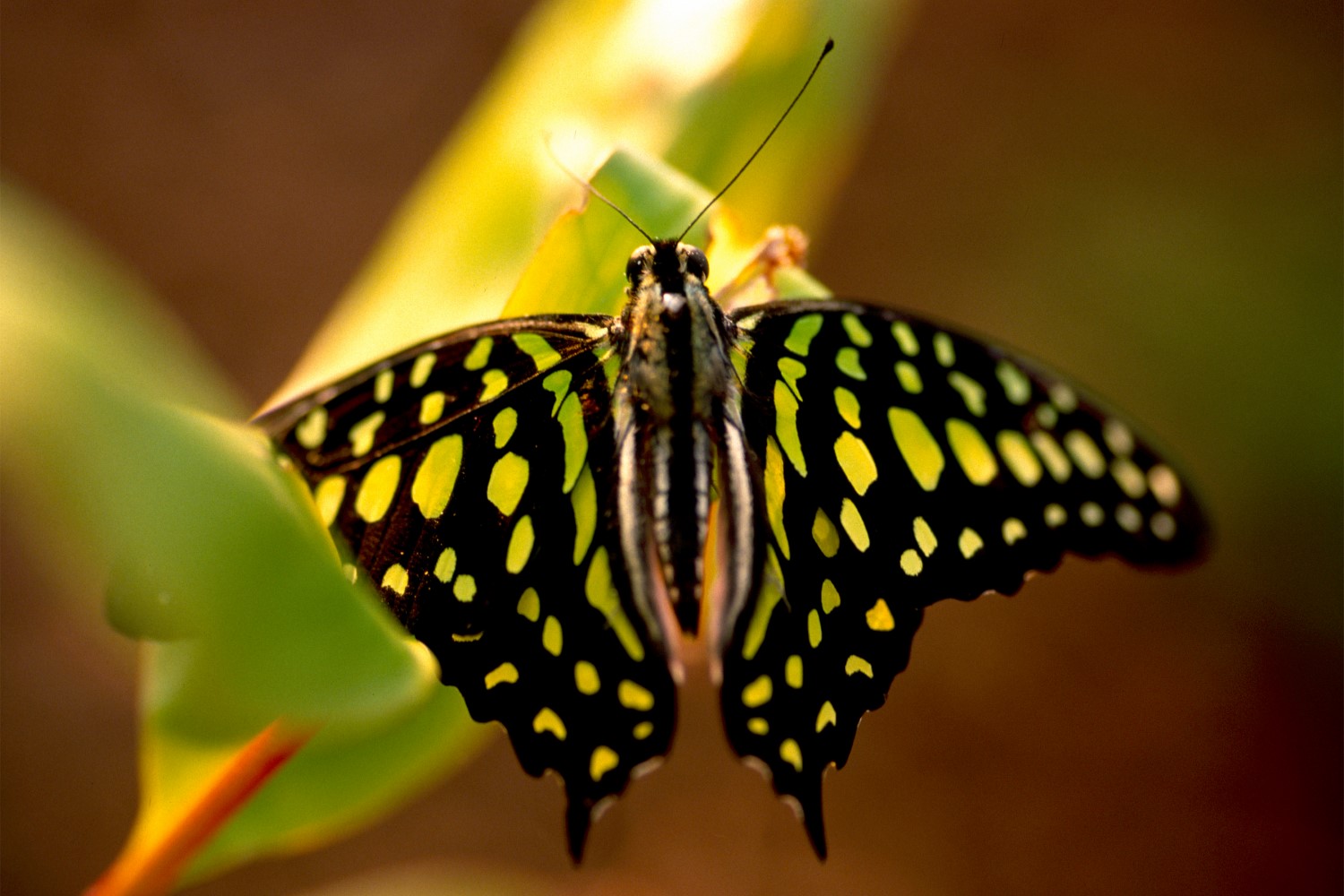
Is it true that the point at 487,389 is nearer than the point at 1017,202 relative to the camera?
Yes

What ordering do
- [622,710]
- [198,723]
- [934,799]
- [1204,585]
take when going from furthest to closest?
[1204,585] → [934,799] → [198,723] → [622,710]

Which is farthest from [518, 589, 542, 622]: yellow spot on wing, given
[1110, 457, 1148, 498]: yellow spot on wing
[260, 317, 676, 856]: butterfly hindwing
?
[1110, 457, 1148, 498]: yellow spot on wing

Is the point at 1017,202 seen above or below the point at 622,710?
above

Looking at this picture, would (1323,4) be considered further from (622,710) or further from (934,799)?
(622,710)

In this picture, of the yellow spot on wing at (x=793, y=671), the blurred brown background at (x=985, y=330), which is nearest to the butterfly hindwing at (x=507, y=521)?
the yellow spot on wing at (x=793, y=671)

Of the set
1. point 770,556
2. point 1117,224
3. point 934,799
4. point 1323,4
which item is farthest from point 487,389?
point 1323,4

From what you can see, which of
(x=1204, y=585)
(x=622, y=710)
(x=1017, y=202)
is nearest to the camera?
(x=622, y=710)

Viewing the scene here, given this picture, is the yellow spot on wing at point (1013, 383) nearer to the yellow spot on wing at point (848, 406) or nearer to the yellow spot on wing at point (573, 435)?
the yellow spot on wing at point (848, 406)
